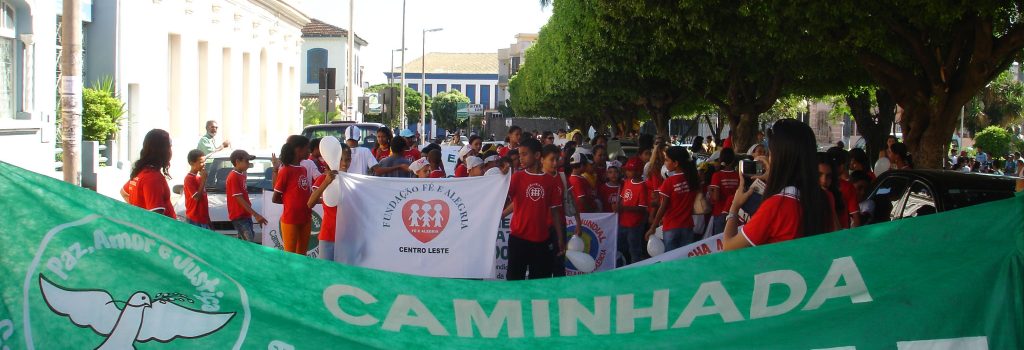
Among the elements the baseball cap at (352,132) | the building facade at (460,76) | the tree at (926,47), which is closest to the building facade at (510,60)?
the building facade at (460,76)

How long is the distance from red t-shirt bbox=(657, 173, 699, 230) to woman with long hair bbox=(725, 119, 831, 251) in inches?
224

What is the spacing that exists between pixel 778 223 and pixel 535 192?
4566 mm

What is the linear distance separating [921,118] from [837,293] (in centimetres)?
1345

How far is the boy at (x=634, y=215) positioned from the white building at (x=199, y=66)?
15.6 meters

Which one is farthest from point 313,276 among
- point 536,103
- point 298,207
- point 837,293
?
point 536,103

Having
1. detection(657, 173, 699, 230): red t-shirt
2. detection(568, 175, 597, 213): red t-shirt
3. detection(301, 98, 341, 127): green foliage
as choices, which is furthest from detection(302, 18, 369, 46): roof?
detection(657, 173, 699, 230): red t-shirt

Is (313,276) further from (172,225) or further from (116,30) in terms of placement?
(116,30)

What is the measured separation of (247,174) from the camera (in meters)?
13.9

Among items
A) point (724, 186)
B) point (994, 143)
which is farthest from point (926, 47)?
point (994, 143)

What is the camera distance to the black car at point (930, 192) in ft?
27.8

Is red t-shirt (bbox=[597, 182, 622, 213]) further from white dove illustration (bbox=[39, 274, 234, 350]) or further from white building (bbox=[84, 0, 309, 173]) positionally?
white building (bbox=[84, 0, 309, 173])

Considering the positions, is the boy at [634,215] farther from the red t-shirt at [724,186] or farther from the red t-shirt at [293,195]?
the red t-shirt at [293,195]

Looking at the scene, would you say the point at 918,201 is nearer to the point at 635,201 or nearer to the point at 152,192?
the point at 635,201

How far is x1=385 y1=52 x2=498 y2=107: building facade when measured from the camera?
144 meters
